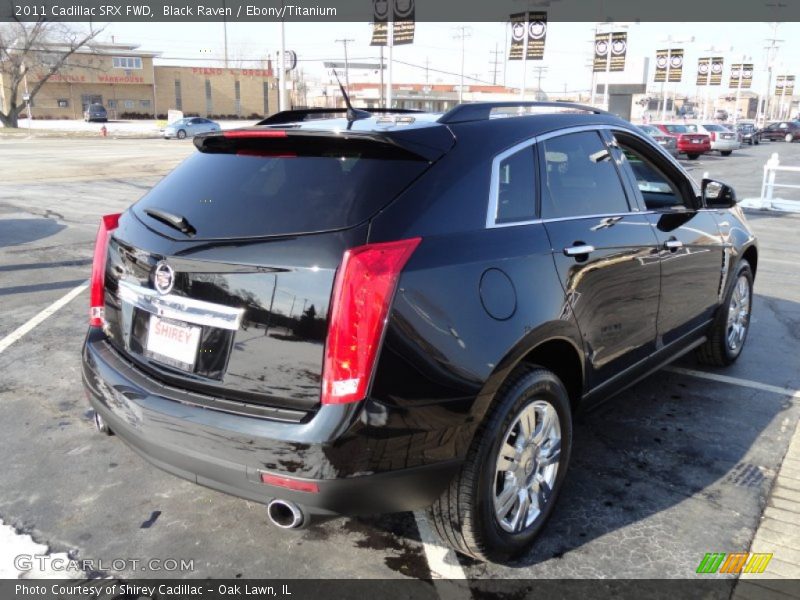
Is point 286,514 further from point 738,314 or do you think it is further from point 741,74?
point 741,74

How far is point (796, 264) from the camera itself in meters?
9.15

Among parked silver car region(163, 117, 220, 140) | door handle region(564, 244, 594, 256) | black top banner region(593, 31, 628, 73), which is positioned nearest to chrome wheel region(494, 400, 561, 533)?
door handle region(564, 244, 594, 256)

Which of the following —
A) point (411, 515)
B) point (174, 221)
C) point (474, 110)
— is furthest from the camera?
point (411, 515)

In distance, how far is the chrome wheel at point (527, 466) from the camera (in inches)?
111

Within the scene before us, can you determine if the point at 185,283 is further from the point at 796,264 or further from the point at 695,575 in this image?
the point at 796,264

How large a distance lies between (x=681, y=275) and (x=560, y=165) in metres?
1.27

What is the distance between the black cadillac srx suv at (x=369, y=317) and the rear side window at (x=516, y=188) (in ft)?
0.04

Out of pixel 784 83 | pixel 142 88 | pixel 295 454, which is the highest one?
pixel 784 83

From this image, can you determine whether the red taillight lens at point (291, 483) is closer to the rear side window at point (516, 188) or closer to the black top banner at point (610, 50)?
the rear side window at point (516, 188)

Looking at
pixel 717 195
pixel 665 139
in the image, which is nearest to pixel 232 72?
pixel 665 139

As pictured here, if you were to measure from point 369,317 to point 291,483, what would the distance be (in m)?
0.61

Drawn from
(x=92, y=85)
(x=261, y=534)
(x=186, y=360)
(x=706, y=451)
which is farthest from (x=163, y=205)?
(x=92, y=85)

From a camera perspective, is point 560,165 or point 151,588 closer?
point 151,588

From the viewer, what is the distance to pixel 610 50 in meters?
34.9
